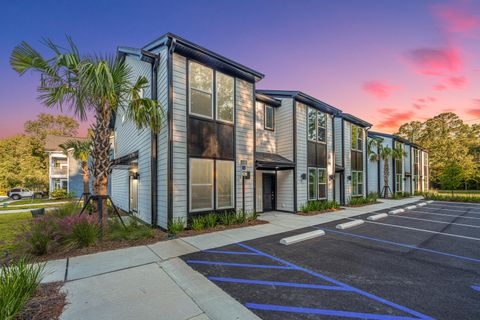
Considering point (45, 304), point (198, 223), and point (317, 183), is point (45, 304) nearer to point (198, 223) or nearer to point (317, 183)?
point (198, 223)

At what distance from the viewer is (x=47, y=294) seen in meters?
3.34

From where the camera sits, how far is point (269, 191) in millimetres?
12945

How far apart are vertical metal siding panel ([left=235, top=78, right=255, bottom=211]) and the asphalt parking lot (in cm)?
279

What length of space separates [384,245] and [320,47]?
10.6 meters

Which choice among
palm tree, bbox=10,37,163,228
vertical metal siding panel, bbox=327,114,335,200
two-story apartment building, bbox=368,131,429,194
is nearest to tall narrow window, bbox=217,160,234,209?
palm tree, bbox=10,37,163,228

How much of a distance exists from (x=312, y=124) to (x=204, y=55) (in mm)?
8314

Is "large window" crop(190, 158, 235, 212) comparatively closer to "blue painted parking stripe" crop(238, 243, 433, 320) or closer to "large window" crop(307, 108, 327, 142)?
"blue painted parking stripe" crop(238, 243, 433, 320)

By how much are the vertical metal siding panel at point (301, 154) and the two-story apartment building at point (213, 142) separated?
0.19ft

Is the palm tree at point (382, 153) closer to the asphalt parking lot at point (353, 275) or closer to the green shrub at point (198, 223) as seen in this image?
the asphalt parking lot at point (353, 275)

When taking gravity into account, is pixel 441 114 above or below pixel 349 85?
above

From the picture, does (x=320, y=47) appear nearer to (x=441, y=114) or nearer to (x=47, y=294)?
(x=47, y=294)

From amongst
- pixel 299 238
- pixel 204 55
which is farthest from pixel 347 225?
pixel 204 55

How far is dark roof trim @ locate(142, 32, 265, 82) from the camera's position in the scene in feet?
24.4

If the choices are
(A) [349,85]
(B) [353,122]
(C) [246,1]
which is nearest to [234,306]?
(C) [246,1]
